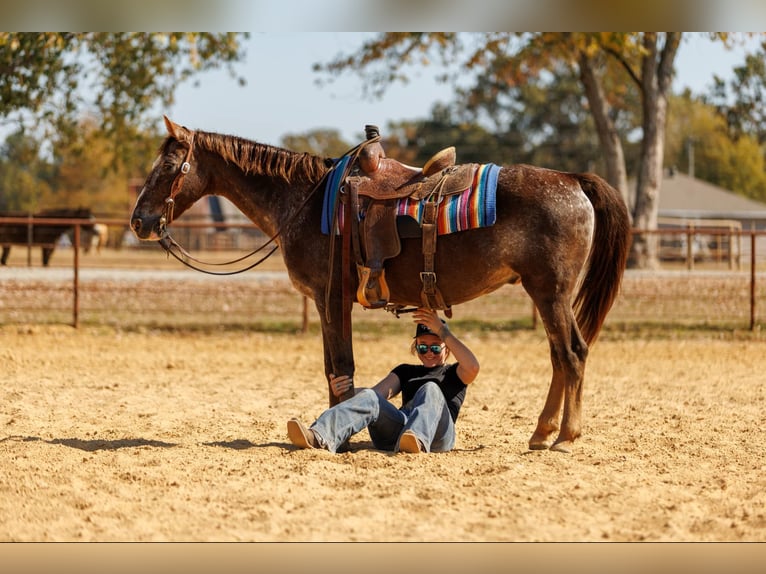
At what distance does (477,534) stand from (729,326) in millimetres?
10033

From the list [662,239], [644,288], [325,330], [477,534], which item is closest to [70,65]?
[644,288]

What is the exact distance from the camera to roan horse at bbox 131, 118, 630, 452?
4926mm

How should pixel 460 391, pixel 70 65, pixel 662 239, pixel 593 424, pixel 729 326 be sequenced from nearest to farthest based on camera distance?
pixel 460 391
pixel 593 424
pixel 729 326
pixel 70 65
pixel 662 239

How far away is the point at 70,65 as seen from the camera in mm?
14320

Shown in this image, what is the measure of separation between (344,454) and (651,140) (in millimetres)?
15395

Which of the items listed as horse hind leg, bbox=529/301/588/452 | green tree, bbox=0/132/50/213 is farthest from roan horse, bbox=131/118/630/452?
green tree, bbox=0/132/50/213

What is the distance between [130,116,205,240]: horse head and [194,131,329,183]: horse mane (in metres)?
0.14

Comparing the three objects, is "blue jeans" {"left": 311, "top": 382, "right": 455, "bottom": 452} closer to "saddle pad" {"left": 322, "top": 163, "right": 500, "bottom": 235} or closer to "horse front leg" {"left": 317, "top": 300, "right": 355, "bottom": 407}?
"horse front leg" {"left": 317, "top": 300, "right": 355, "bottom": 407}

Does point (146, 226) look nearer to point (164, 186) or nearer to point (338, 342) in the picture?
point (164, 186)

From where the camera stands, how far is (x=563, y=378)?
5.09 m

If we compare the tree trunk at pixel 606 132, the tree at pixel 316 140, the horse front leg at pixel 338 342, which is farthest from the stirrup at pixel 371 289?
the tree at pixel 316 140

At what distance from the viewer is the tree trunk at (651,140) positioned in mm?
17766

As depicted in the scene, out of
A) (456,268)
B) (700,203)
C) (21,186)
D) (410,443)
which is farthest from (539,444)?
(21,186)
